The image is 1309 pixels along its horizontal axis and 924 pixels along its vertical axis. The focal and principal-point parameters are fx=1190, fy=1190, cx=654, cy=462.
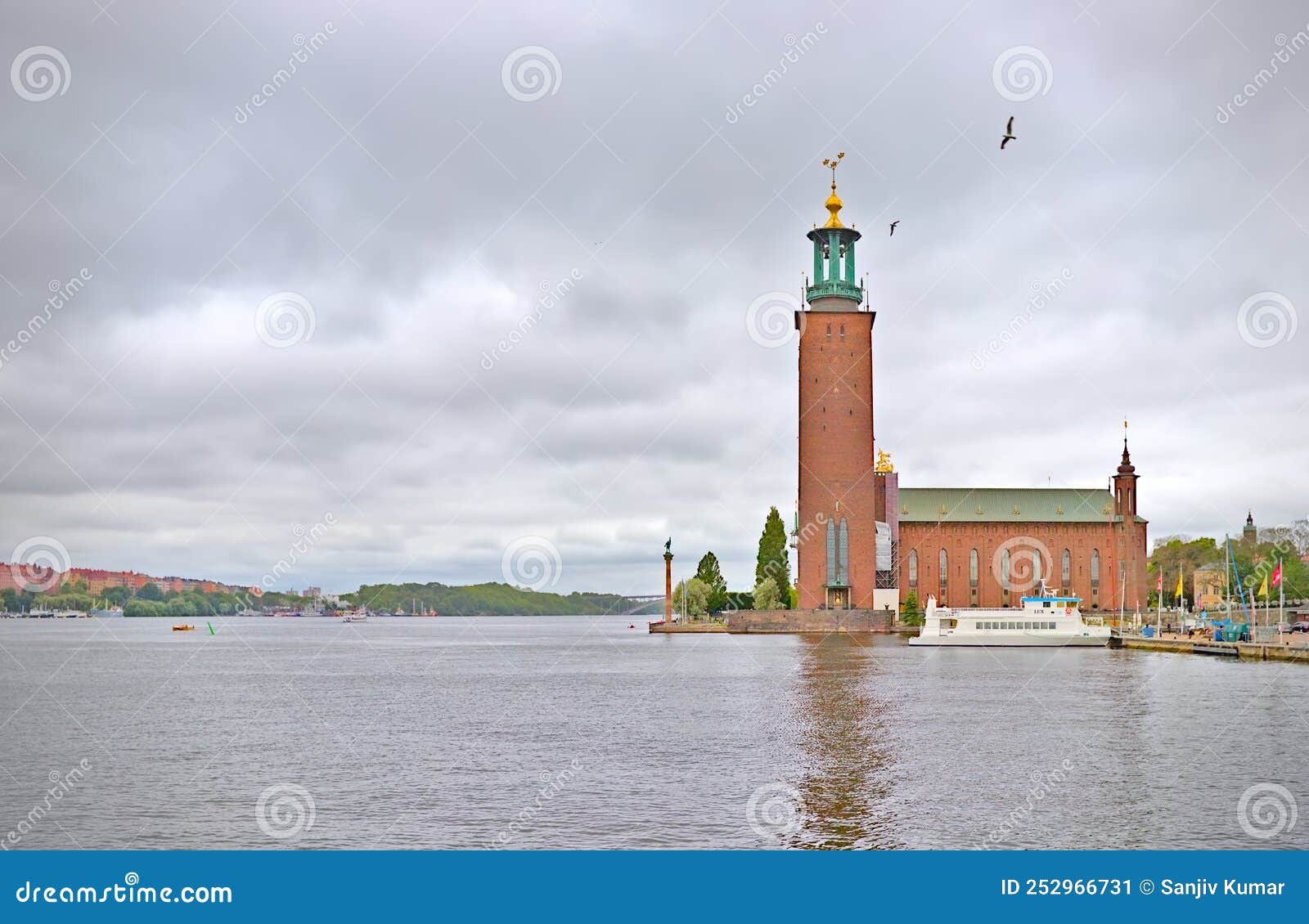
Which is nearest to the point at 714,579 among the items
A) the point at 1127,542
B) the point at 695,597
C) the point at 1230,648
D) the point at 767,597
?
the point at 695,597

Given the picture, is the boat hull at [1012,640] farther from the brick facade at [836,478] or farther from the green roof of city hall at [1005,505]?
the green roof of city hall at [1005,505]

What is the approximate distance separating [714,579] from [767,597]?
2845 centimetres

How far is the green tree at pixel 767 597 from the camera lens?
410 ft

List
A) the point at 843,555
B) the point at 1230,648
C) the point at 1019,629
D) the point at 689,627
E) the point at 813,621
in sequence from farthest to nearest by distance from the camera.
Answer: the point at 689,627, the point at 843,555, the point at 813,621, the point at 1019,629, the point at 1230,648

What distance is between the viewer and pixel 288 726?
37688mm

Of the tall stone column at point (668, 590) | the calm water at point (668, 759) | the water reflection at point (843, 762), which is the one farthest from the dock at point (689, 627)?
the water reflection at point (843, 762)

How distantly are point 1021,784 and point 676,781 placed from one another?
23.7 ft

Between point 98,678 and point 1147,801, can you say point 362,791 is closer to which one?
point 1147,801

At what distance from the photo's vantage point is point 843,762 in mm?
27953

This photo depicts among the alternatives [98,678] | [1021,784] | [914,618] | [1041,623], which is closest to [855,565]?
[914,618]

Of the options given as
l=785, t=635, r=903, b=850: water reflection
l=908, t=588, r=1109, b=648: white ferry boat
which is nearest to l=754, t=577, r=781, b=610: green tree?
l=908, t=588, r=1109, b=648: white ferry boat

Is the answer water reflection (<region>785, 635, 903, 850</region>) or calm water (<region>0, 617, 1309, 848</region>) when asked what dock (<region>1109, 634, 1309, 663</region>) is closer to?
calm water (<region>0, 617, 1309, 848</region>)

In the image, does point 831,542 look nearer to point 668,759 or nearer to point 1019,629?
point 1019,629
